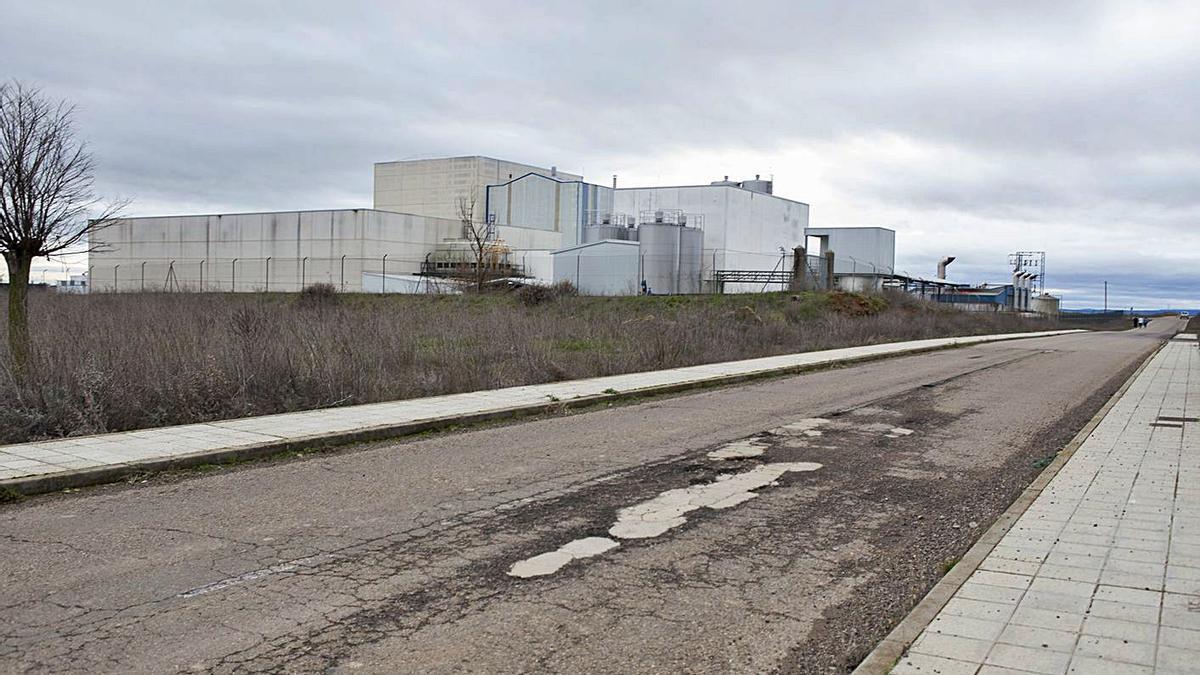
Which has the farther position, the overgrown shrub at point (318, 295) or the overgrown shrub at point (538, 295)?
the overgrown shrub at point (538, 295)

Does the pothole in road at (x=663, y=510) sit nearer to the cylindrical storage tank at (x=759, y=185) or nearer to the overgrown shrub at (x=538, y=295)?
the overgrown shrub at (x=538, y=295)

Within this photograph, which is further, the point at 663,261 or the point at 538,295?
the point at 663,261

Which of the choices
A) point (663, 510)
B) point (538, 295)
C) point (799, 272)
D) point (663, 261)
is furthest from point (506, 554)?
point (663, 261)

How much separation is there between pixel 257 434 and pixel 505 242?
188 ft

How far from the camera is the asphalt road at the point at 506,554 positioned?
4500 mm

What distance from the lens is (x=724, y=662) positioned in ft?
14.3

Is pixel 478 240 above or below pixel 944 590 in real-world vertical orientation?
above

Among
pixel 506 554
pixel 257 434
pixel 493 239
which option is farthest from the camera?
pixel 493 239

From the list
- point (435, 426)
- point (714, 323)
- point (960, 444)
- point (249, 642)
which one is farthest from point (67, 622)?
point (714, 323)

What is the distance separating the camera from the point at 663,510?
730 cm

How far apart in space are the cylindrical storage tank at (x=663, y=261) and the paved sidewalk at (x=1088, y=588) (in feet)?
158

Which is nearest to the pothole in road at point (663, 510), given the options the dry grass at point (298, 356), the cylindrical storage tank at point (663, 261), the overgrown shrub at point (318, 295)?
the dry grass at point (298, 356)

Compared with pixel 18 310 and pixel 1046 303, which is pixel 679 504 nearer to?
pixel 18 310

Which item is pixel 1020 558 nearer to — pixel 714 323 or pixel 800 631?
pixel 800 631
